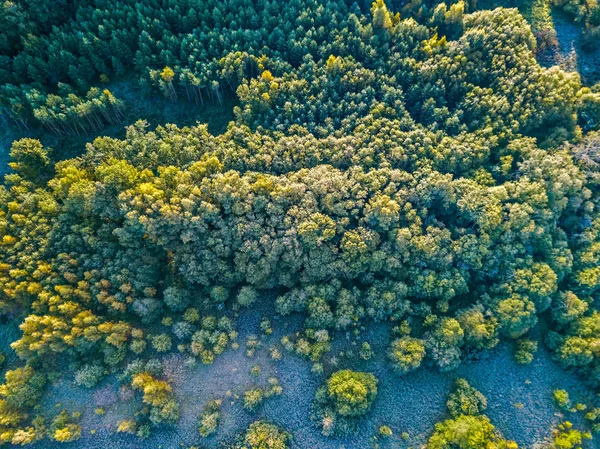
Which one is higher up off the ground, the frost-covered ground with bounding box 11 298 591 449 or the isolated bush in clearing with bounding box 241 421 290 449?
the frost-covered ground with bounding box 11 298 591 449

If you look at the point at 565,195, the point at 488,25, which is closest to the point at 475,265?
the point at 565,195

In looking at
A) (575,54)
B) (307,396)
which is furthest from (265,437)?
(575,54)

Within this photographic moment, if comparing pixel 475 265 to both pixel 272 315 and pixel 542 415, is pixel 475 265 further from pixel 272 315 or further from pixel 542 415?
pixel 272 315

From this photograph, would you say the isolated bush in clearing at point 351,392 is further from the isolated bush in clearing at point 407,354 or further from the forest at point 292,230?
the isolated bush in clearing at point 407,354

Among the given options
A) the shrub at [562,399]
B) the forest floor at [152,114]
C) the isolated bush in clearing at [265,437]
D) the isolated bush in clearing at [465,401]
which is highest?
the forest floor at [152,114]

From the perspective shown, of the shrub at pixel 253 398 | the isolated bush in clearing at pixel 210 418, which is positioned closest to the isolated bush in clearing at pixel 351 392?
the shrub at pixel 253 398

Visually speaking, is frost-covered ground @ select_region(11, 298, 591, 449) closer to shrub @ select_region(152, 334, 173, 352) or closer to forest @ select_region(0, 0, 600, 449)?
forest @ select_region(0, 0, 600, 449)

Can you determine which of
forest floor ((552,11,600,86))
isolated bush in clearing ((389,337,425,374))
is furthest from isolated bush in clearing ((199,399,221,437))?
forest floor ((552,11,600,86))
